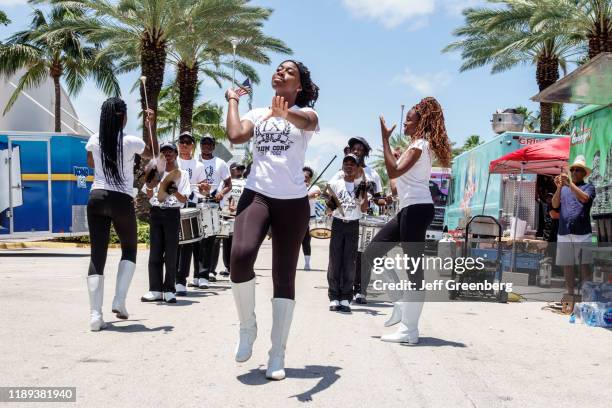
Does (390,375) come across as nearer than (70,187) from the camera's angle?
Yes

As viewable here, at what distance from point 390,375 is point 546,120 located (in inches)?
953

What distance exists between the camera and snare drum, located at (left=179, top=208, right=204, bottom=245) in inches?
342

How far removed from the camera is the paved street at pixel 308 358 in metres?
4.11

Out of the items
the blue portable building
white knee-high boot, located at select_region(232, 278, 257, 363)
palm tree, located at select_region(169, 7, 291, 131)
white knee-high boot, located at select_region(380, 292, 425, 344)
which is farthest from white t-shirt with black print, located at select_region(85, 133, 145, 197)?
palm tree, located at select_region(169, 7, 291, 131)

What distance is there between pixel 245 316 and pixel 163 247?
12.1ft

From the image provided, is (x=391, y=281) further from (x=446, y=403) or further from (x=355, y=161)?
(x=446, y=403)

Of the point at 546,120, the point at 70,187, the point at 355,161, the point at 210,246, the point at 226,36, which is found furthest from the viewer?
the point at 546,120

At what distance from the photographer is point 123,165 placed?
6.21 m

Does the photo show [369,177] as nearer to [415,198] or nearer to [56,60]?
[415,198]

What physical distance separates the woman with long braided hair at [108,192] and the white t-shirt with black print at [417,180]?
2345mm

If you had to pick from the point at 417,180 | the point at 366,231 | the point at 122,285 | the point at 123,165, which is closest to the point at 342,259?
the point at 366,231

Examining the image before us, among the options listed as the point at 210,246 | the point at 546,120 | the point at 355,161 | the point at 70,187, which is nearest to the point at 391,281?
the point at 355,161

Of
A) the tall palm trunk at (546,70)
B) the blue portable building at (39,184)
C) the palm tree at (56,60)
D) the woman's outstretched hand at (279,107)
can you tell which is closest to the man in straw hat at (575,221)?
the woman's outstretched hand at (279,107)

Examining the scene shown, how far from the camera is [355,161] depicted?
8.37 m
